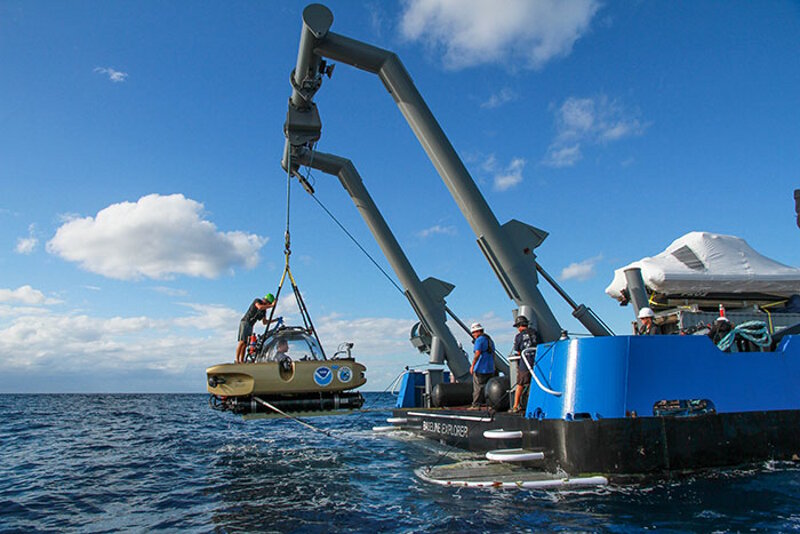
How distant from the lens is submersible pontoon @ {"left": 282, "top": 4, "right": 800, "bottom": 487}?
671 cm

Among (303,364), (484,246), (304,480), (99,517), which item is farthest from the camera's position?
(484,246)

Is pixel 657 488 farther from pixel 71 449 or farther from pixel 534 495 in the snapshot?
pixel 71 449

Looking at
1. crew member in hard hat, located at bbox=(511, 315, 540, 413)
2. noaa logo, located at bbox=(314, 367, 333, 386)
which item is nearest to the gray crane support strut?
crew member in hard hat, located at bbox=(511, 315, 540, 413)

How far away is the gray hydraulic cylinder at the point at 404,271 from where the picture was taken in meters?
14.9

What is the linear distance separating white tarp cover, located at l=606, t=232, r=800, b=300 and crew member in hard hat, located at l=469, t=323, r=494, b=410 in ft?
15.2

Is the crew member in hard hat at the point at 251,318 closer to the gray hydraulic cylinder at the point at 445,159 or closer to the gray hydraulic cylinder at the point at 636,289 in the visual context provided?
the gray hydraulic cylinder at the point at 445,159

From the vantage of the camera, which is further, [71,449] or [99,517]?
[71,449]

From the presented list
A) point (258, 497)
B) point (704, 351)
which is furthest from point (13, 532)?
point (704, 351)

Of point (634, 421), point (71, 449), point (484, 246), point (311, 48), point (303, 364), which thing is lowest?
point (71, 449)

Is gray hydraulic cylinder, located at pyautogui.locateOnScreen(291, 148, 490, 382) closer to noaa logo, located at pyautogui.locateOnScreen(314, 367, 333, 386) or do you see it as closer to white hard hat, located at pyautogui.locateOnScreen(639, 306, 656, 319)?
noaa logo, located at pyautogui.locateOnScreen(314, 367, 333, 386)

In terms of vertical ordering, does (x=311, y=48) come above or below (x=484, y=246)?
above

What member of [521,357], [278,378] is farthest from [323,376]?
[521,357]

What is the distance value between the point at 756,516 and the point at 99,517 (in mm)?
7133

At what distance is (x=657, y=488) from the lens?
6.31m
